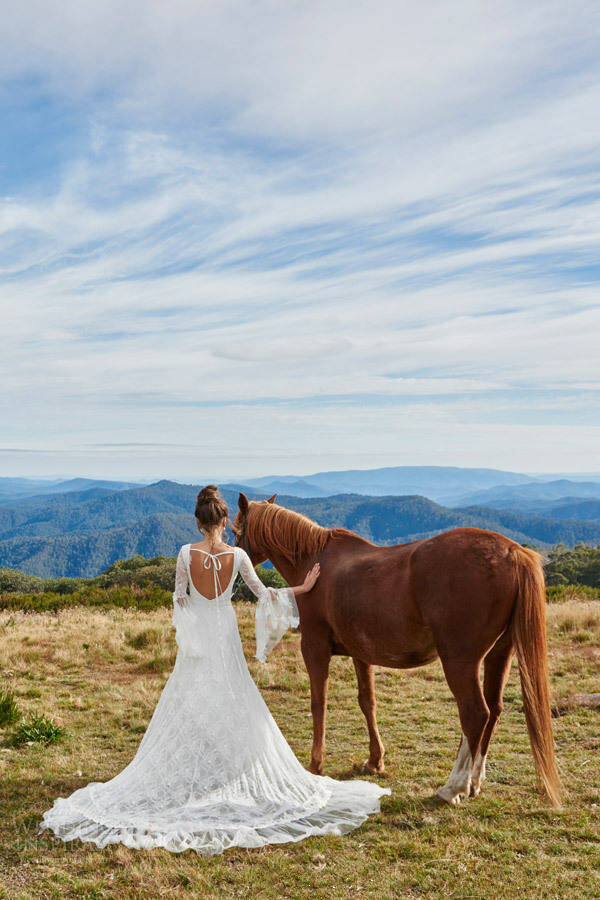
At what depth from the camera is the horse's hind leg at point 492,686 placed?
4.77 meters

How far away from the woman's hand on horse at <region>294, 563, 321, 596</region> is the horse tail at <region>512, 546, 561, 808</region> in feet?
5.89

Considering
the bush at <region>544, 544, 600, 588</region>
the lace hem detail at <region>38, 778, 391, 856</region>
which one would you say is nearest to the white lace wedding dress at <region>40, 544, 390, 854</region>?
the lace hem detail at <region>38, 778, 391, 856</region>

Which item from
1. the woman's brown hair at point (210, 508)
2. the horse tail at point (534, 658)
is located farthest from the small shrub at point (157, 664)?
the horse tail at point (534, 658)

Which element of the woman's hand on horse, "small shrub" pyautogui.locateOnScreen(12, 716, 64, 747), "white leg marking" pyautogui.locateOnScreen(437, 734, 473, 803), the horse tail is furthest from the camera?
"small shrub" pyautogui.locateOnScreen(12, 716, 64, 747)

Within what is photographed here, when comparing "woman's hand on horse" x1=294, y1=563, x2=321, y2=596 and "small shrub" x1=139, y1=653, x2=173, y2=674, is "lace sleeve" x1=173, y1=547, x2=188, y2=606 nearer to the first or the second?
"woman's hand on horse" x1=294, y1=563, x2=321, y2=596

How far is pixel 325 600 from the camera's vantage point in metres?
5.34

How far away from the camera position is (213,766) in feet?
14.6

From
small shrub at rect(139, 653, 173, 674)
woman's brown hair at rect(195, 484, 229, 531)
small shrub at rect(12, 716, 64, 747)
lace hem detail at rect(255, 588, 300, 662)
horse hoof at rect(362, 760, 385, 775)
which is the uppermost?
woman's brown hair at rect(195, 484, 229, 531)

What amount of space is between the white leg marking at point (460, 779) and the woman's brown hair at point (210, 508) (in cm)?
264

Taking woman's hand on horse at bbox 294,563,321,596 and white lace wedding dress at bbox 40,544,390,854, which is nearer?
white lace wedding dress at bbox 40,544,390,854

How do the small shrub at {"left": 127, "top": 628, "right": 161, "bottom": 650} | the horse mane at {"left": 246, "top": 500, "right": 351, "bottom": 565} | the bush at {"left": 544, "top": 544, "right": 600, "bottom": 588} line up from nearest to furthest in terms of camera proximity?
the horse mane at {"left": 246, "top": 500, "right": 351, "bottom": 565} < the small shrub at {"left": 127, "top": 628, "right": 161, "bottom": 650} < the bush at {"left": 544, "top": 544, "right": 600, "bottom": 588}

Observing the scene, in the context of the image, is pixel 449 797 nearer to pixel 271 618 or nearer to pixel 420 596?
pixel 420 596

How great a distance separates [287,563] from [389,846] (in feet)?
8.60

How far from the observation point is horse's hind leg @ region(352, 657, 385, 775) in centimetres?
544
